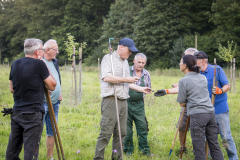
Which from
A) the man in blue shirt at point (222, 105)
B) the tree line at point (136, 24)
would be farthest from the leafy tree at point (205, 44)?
the man in blue shirt at point (222, 105)

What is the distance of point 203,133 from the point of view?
3.38 m

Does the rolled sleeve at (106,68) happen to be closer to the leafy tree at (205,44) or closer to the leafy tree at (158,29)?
the leafy tree at (205,44)

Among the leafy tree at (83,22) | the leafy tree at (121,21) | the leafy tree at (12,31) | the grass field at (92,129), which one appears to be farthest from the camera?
the leafy tree at (12,31)

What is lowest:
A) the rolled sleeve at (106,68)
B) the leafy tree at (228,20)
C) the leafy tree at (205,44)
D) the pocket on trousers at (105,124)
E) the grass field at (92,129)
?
the grass field at (92,129)

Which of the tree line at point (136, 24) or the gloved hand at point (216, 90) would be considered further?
the tree line at point (136, 24)

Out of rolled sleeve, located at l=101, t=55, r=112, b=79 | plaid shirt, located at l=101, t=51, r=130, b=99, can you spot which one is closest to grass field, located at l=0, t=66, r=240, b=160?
plaid shirt, located at l=101, t=51, r=130, b=99

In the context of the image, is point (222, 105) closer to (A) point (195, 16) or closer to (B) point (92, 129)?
(B) point (92, 129)

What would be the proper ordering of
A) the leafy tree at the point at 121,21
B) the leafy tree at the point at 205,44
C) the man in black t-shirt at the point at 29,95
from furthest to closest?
the leafy tree at the point at 121,21
the leafy tree at the point at 205,44
the man in black t-shirt at the point at 29,95

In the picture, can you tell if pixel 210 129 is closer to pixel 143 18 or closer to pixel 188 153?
pixel 188 153

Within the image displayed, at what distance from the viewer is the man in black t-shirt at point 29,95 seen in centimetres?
306

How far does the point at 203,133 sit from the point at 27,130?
2.60 metres

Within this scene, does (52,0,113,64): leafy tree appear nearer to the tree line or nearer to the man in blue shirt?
the tree line

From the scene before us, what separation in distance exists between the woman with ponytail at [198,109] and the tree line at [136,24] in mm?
26281

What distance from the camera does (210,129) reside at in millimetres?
3449
